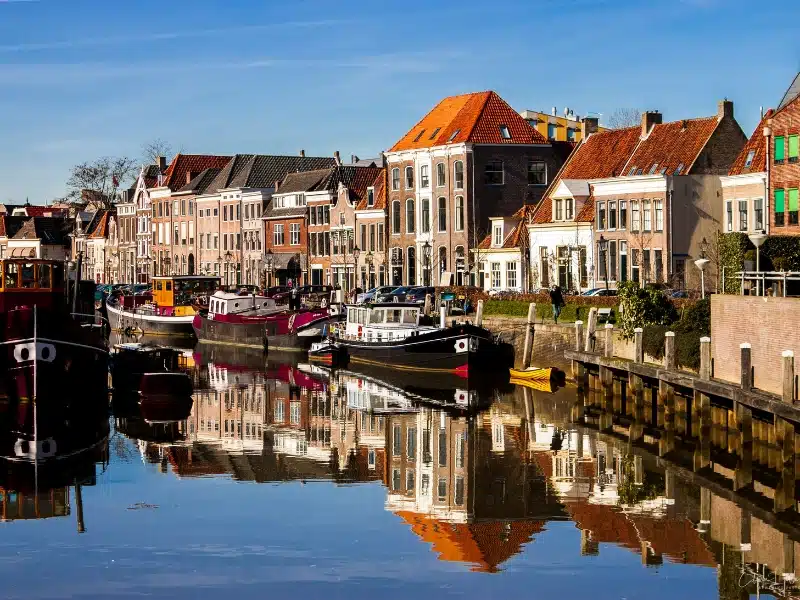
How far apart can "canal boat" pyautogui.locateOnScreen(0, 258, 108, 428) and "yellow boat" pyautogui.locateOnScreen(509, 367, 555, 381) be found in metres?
14.5

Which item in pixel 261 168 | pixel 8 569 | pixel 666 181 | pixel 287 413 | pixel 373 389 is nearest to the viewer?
pixel 8 569

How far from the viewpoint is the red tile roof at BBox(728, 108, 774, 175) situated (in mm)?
60562

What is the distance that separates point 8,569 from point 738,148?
5026 centimetres

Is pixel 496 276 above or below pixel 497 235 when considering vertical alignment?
below

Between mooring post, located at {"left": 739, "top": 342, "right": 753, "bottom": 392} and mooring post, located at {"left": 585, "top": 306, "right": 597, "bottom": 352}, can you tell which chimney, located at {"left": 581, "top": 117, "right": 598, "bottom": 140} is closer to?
mooring post, located at {"left": 585, "top": 306, "right": 597, "bottom": 352}

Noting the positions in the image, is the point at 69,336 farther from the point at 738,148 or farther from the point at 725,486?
the point at 738,148

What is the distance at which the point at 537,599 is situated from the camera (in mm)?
21891

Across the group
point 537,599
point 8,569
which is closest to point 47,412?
point 8,569

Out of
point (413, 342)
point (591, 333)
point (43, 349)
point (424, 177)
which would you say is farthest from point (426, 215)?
point (43, 349)

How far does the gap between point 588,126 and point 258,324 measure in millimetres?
23387

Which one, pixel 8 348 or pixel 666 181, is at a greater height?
pixel 666 181

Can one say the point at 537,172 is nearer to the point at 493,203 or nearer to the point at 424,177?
the point at 493,203

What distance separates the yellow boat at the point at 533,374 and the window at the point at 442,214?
34.2 meters

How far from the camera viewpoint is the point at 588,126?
279ft
